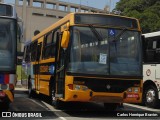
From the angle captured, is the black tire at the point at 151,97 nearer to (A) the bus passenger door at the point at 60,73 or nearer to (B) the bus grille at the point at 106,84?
(B) the bus grille at the point at 106,84

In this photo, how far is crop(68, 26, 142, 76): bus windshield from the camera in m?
12.4

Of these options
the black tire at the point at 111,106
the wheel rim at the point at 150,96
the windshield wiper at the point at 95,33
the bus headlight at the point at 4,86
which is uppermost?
the windshield wiper at the point at 95,33

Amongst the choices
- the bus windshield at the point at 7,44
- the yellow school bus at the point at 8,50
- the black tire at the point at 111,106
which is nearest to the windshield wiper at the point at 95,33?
the yellow school bus at the point at 8,50

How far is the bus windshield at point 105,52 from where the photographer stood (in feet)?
40.7

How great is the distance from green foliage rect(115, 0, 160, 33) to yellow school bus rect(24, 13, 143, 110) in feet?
80.1

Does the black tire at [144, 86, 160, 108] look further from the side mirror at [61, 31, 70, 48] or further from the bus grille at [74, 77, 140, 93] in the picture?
the side mirror at [61, 31, 70, 48]

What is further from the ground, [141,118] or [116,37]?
[116,37]

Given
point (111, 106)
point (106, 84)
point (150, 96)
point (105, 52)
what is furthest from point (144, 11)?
point (106, 84)

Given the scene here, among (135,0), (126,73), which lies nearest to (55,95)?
(126,73)

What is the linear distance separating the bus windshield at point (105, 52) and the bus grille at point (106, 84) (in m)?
0.21

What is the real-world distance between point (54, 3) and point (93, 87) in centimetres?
10738

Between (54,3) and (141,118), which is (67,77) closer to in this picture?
(141,118)

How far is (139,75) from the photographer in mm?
12781

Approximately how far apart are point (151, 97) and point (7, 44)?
6.92 metres
